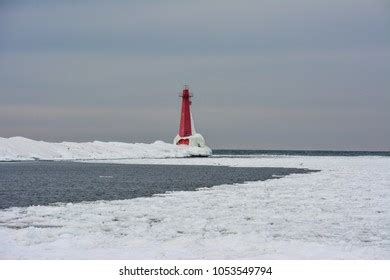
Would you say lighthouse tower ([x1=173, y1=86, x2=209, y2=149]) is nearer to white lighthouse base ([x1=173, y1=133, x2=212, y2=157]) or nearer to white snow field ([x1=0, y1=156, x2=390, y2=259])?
white lighthouse base ([x1=173, y1=133, x2=212, y2=157])

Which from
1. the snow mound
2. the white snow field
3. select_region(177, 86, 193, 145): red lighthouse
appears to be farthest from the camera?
select_region(177, 86, 193, 145): red lighthouse

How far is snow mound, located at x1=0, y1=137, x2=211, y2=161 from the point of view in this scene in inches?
1489

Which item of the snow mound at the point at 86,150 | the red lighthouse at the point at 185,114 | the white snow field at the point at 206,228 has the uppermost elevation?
the red lighthouse at the point at 185,114

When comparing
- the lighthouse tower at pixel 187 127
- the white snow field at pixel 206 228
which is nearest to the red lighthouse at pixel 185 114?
the lighthouse tower at pixel 187 127

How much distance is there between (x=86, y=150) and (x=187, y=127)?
828 centimetres

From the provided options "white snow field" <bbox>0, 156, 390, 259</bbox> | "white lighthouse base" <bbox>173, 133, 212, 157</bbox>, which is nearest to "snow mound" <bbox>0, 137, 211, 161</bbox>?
"white lighthouse base" <bbox>173, 133, 212, 157</bbox>

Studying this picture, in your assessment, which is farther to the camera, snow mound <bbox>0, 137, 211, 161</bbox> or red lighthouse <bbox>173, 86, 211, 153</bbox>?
red lighthouse <bbox>173, 86, 211, 153</bbox>

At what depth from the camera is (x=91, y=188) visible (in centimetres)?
1605

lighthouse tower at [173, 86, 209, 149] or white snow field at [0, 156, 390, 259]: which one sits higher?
lighthouse tower at [173, 86, 209, 149]

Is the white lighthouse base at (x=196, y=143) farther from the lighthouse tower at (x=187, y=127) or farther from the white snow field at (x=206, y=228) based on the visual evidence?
the white snow field at (x=206, y=228)

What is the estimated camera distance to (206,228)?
28.7 ft

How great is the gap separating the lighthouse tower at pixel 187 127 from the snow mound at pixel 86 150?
1.96 ft

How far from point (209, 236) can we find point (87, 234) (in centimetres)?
171

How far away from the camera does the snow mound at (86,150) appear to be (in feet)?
124
